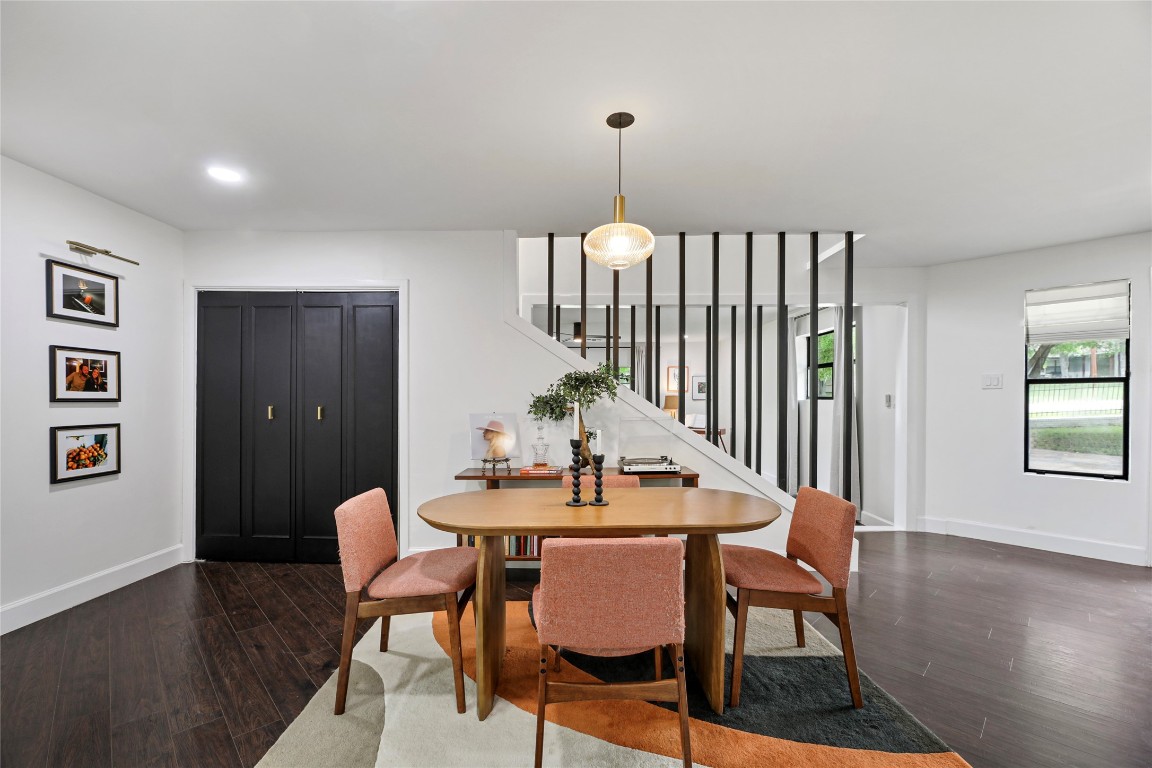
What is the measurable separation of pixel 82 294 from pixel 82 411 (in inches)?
28.1

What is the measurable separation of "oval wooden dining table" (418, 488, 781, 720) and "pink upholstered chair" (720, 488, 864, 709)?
0.10 meters

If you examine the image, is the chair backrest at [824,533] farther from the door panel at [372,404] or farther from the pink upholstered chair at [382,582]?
the door panel at [372,404]

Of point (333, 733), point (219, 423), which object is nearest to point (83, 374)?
point (219, 423)

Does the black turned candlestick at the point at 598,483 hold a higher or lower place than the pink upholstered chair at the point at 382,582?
higher

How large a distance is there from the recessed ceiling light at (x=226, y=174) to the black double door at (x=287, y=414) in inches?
42.9

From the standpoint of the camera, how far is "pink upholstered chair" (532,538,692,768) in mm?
1645

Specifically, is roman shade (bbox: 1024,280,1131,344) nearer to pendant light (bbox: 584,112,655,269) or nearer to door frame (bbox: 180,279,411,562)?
pendant light (bbox: 584,112,655,269)

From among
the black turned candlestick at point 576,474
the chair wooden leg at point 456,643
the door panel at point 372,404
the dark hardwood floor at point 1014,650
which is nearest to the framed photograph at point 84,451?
the door panel at point 372,404

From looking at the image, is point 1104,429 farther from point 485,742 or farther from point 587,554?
point 485,742

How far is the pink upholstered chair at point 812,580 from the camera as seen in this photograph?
6.84 ft

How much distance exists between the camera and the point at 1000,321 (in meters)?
4.62

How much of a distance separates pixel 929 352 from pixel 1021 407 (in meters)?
0.83

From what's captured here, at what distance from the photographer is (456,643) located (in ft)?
6.97

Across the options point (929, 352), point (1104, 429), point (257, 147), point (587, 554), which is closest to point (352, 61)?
point (257, 147)
